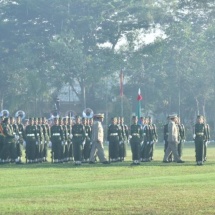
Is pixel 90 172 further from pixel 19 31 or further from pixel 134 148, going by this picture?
pixel 19 31

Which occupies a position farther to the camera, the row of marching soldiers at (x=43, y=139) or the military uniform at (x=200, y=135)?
the row of marching soldiers at (x=43, y=139)

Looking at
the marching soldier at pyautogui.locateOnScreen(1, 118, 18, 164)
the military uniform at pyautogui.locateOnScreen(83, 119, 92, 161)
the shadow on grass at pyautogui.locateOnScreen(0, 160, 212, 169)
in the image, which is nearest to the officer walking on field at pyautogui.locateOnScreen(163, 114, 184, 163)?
the shadow on grass at pyautogui.locateOnScreen(0, 160, 212, 169)

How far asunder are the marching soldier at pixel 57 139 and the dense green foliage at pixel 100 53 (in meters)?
39.0

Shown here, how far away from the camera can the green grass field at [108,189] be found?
18922 mm

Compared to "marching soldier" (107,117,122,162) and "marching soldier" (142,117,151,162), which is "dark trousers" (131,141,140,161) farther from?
"marching soldier" (142,117,151,162)

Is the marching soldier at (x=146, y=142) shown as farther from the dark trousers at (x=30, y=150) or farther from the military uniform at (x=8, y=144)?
the military uniform at (x=8, y=144)

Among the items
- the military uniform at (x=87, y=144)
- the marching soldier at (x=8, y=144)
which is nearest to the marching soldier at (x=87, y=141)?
the military uniform at (x=87, y=144)

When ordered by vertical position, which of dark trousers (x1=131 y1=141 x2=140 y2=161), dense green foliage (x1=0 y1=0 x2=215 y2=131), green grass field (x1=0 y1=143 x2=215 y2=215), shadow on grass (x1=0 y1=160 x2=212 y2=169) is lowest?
green grass field (x1=0 y1=143 x2=215 y2=215)

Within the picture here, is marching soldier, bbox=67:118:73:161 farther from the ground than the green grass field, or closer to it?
farther from the ground

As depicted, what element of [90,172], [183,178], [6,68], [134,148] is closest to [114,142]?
[134,148]

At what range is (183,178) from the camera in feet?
87.3

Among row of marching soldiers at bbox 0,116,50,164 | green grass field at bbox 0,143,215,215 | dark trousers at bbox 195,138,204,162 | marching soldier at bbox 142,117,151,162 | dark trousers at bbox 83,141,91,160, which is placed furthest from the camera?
marching soldier at bbox 142,117,151,162

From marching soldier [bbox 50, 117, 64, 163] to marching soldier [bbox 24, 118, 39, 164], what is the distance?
646 mm

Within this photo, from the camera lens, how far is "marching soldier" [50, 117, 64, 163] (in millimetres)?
36531
